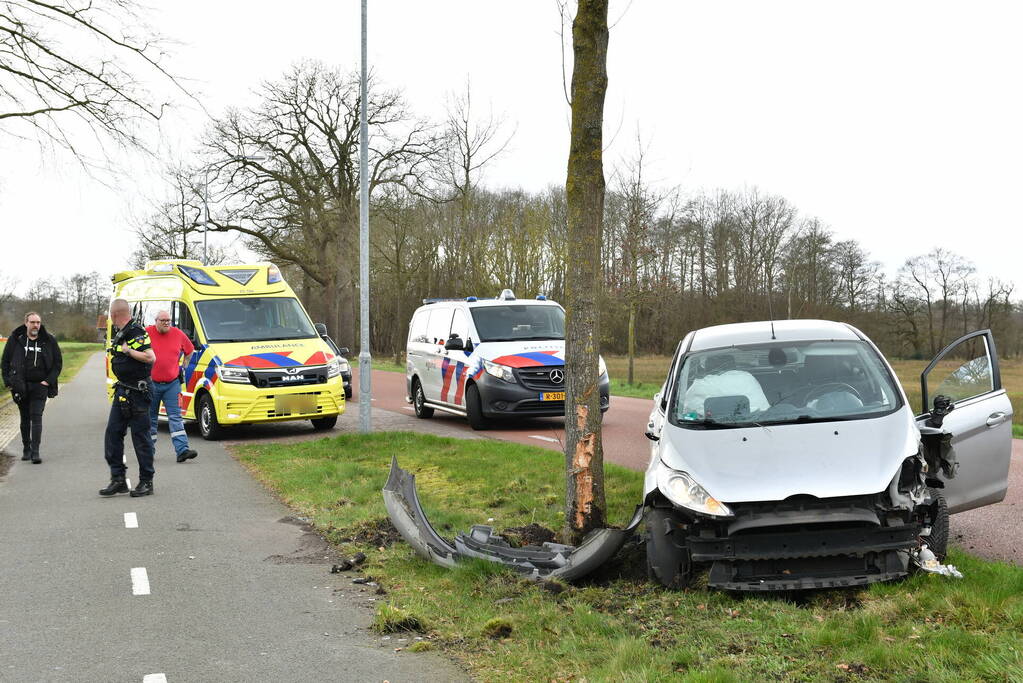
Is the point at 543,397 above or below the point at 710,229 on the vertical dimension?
below

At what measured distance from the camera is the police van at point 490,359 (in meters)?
14.9

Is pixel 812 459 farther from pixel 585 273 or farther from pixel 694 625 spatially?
pixel 585 273

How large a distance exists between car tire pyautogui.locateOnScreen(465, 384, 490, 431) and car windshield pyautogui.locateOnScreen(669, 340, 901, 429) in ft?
27.7

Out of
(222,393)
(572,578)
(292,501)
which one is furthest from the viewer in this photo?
(222,393)

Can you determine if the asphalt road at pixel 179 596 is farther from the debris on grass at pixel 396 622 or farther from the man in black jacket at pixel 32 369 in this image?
the man in black jacket at pixel 32 369

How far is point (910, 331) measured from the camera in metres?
53.8

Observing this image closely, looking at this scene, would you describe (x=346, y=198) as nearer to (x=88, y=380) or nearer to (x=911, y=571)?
(x=88, y=380)

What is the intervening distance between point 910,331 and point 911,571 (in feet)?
173

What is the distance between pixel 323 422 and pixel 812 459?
11.2 metres

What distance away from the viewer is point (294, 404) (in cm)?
1448

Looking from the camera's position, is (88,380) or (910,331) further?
(910,331)

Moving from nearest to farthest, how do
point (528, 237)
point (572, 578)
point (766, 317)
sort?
point (572, 578) → point (528, 237) → point (766, 317)

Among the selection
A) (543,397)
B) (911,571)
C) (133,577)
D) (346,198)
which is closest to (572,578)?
(911,571)

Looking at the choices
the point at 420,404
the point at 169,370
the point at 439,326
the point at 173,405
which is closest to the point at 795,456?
the point at 169,370
